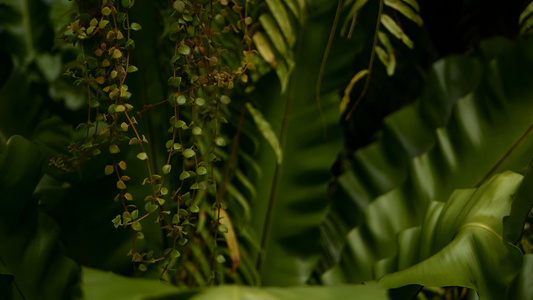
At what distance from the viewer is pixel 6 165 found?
0.68m

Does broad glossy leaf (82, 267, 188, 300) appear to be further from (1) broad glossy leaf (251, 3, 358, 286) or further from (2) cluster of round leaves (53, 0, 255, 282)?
(1) broad glossy leaf (251, 3, 358, 286)

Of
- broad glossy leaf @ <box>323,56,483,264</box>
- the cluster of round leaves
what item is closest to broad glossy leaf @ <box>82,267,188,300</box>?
the cluster of round leaves

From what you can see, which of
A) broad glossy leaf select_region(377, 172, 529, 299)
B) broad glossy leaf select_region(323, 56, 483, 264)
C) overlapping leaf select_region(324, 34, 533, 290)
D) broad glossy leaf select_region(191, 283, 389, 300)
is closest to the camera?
broad glossy leaf select_region(191, 283, 389, 300)

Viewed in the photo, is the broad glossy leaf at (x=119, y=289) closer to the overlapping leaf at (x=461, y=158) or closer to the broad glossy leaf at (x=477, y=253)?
the broad glossy leaf at (x=477, y=253)

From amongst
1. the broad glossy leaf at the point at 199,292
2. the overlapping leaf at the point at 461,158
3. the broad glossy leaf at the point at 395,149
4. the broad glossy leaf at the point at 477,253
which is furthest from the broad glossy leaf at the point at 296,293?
the broad glossy leaf at the point at 395,149

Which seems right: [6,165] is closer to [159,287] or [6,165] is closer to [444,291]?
[159,287]

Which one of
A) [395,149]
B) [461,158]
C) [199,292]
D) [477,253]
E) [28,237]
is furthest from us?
[395,149]

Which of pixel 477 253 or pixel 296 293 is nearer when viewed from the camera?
pixel 296 293

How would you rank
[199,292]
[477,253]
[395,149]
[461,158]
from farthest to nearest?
[395,149] → [461,158] → [477,253] → [199,292]

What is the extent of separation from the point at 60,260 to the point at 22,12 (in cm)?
39

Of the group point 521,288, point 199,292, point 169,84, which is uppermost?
point 169,84

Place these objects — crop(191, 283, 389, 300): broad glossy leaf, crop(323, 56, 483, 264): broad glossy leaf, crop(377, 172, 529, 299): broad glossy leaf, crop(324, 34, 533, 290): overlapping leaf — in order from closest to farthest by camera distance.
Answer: crop(191, 283, 389, 300): broad glossy leaf → crop(377, 172, 529, 299): broad glossy leaf → crop(324, 34, 533, 290): overlapping leaf → crop(323, 56, 483, 264): broad glossy leaf

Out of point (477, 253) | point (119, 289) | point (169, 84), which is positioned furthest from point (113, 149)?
point (477, 253)

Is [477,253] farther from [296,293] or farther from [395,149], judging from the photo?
[395,149]
